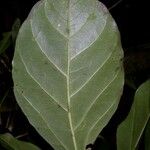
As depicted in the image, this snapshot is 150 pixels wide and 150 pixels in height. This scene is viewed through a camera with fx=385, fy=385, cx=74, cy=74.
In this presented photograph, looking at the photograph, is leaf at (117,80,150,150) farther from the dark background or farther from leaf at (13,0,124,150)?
→ the dark background

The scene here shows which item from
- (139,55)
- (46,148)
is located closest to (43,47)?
(46,148)

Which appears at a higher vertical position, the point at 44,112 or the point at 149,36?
the point at 44,112

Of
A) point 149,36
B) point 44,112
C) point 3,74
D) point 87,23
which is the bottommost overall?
point 149,36

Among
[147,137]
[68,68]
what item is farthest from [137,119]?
[68,68]

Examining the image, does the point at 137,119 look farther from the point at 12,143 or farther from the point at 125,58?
the point at 125,58

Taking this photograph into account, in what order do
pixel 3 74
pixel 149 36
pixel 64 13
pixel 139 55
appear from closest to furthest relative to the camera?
pixel 64 13 → pixel 3 74 → pixel 139 55 → pixel 149 36

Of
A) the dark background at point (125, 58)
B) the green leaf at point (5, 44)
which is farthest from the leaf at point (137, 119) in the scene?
the green leaf at point (5, 44)

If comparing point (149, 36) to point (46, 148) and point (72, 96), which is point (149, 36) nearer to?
point (46, 148)
